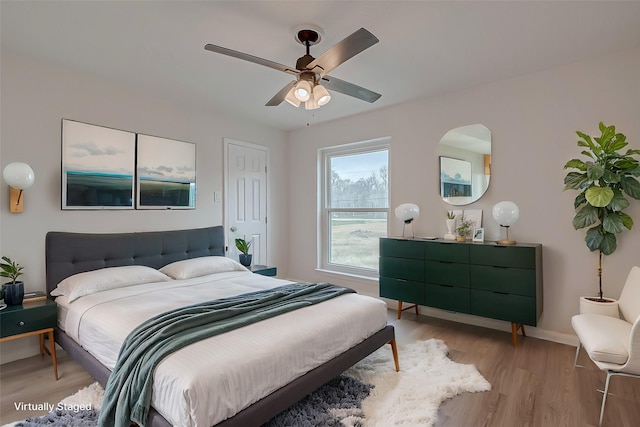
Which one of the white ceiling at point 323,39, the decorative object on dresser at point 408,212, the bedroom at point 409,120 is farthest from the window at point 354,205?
the white ceiling at point 323,39

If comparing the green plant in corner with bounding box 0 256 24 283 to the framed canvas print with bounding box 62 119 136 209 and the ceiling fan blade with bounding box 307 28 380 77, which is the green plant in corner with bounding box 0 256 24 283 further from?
the ceiling fan blade with bounding box 307 28 380 77

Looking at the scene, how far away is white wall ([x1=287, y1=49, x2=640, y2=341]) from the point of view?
9.01 ft

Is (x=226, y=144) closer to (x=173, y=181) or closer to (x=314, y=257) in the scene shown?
(x=173, y=181)

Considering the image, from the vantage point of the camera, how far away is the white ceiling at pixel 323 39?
6.88 ft

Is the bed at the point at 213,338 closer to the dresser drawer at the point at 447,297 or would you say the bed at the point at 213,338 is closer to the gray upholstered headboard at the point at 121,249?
the gray upholstered headboard at the point at 121,249

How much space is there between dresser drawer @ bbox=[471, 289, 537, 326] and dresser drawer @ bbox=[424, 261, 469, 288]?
0.48ft

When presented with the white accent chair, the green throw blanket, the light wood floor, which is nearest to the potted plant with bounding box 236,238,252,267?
the green throw blanket

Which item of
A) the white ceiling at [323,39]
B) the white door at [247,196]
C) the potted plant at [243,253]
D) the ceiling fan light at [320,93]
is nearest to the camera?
the white ceiling at [323,39]

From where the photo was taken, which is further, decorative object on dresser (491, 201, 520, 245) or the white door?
the white door

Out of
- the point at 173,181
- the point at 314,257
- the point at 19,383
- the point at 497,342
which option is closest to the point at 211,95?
the point at 173,181

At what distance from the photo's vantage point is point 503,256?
9.71 ft

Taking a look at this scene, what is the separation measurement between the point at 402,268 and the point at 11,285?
3429 millimetres

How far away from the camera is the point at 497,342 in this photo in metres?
3.07

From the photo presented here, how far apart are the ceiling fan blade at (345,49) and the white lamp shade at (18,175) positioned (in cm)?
236
